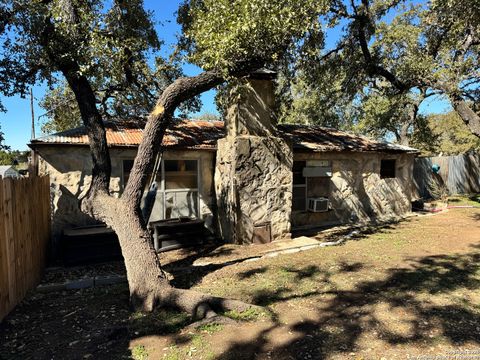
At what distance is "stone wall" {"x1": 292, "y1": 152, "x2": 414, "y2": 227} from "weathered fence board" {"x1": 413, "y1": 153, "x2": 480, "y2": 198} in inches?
227

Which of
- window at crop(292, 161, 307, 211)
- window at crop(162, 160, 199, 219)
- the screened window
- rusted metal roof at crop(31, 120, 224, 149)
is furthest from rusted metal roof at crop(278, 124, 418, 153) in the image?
window at crop(162, 160, 199, 219)

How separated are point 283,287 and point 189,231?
13.1 feet

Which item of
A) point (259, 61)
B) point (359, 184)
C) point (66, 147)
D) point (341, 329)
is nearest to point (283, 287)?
point (341, 329)

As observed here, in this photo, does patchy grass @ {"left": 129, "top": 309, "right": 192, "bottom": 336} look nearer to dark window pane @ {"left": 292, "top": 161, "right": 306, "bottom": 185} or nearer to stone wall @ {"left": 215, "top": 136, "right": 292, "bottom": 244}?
stone wall @ {"left": 215, "top": 136, "right": 292, "bottom": 244}

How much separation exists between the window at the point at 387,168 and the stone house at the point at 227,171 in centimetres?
270

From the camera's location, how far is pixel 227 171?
8859 mm

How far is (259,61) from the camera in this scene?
6.78 metres

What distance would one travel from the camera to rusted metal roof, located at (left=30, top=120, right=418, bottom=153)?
8.30 metres

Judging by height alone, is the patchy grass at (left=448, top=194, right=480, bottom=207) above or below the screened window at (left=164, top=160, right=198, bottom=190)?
below

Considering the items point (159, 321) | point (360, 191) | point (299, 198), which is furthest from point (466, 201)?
point (159, 321)

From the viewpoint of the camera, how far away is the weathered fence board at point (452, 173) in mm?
18094

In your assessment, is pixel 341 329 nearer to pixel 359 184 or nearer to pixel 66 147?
pixel 66 147

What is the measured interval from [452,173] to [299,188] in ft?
42.6

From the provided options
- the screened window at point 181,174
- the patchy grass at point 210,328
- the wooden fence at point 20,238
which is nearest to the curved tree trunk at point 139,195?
the patchy grass at point 210,328
